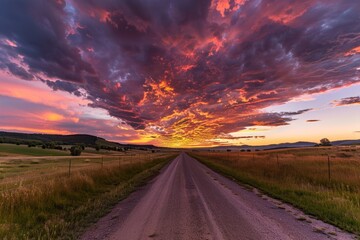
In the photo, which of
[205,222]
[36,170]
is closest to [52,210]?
[205,222]

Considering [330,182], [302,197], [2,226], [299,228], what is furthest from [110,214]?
[330,182]

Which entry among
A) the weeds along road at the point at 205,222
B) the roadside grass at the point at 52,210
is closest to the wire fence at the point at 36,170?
the roadside grass at the point at 52,210

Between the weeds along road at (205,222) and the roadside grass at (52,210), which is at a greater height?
the roadside grass at (52,210)

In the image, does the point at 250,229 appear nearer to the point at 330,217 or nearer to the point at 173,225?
the point at 173,225

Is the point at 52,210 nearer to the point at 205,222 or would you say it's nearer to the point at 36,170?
the point at 205,222

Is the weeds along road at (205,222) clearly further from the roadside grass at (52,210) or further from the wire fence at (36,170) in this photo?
the wire fence at (36,170)

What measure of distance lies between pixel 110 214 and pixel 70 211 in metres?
1.57

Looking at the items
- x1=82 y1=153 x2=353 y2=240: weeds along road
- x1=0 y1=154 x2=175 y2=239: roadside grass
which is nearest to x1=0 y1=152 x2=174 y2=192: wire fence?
x1=0 y1=154 x2=175 y2=239: roadside grass

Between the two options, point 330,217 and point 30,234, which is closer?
point 30,234

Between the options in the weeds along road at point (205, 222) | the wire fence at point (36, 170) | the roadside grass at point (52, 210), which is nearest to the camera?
the weeds along road at point (205, 222)

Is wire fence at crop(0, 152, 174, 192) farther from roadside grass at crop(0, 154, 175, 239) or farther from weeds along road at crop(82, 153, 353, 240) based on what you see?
weeds along road at crop(82, 153, 353, 240)

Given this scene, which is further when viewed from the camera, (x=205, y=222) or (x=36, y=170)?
(x=36, y=170)

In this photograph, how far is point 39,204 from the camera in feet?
28.3

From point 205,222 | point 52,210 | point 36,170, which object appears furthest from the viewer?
point 36,170
